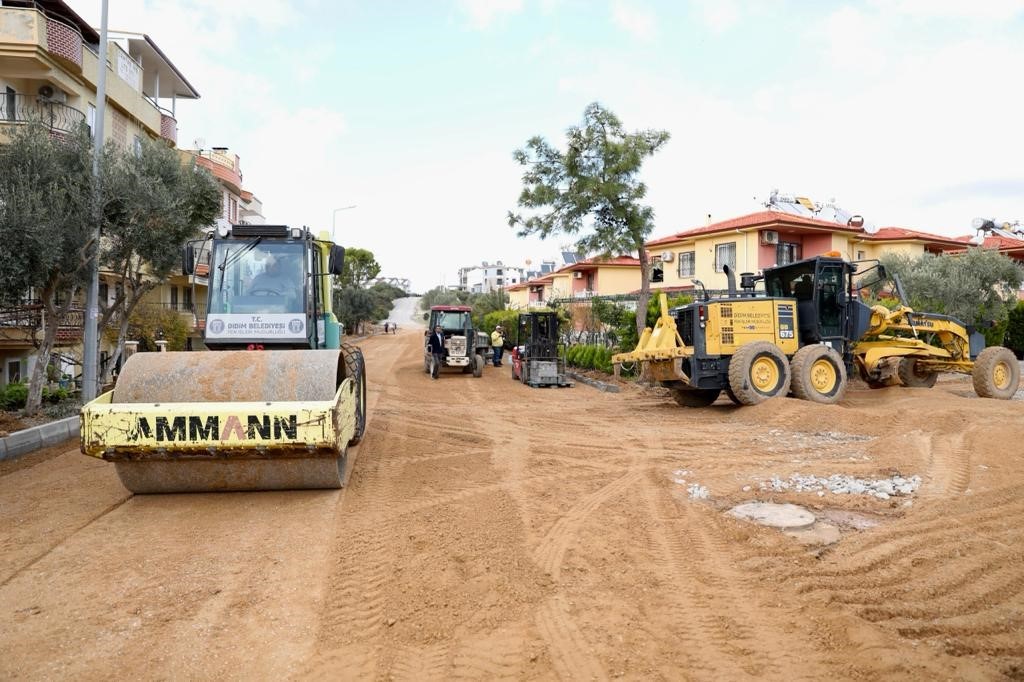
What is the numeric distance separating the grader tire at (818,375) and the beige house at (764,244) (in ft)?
53.4

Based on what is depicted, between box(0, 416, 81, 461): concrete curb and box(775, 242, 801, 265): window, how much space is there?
27.2m

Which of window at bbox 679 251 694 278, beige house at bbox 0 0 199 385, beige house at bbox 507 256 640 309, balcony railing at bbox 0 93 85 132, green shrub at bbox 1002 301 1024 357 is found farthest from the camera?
beige house at bbox 507 256 640 309

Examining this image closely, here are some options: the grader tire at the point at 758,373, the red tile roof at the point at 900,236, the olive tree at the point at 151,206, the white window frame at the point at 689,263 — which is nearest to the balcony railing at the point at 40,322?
the olive tree at the point at 151,206

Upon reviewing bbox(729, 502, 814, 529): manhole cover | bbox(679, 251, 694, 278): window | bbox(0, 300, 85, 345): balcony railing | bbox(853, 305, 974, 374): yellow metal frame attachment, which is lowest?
bbox(729, 502, 814, 529): manhole cover

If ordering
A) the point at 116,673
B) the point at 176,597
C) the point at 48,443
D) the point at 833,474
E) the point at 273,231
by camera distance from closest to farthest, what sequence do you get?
the point at 116,673, the point at 176,597, the point at 833,474, the point at 273,231, the point at 48,443

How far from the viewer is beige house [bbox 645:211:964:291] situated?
30.2 meters

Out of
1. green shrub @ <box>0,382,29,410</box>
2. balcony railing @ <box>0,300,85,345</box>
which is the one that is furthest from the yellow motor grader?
balcony railing @ <box>0,300,85,345</box>

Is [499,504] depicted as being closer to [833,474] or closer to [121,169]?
[833,474]

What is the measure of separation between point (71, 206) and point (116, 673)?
950 centimetres

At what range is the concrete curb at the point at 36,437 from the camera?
9148mm

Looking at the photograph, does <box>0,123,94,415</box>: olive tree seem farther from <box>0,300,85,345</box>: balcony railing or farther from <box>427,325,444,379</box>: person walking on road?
<box>427,325,444,379</box>: person walking on road

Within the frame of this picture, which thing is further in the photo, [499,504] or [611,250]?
[611,250]

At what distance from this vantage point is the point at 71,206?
35.6ft

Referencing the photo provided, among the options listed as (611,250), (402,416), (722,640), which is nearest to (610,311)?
(611,250)
